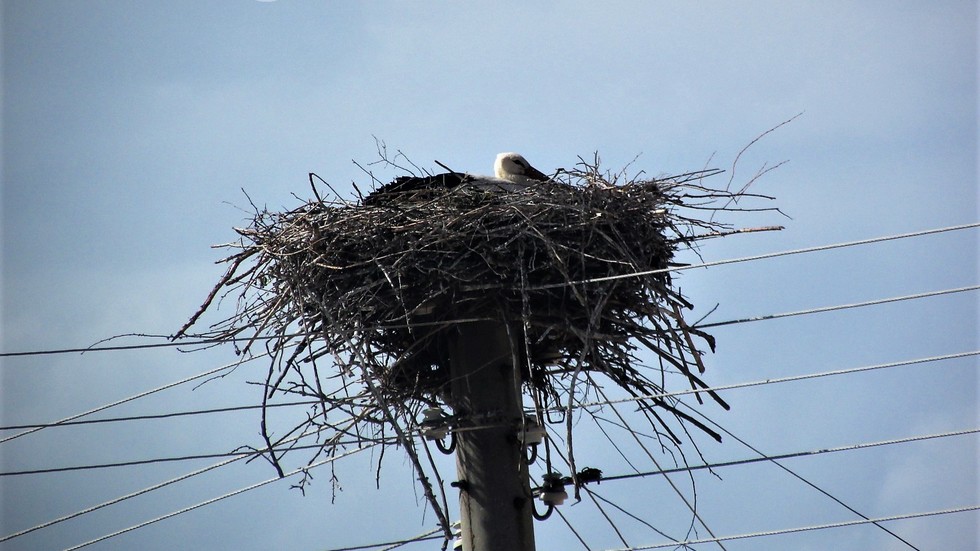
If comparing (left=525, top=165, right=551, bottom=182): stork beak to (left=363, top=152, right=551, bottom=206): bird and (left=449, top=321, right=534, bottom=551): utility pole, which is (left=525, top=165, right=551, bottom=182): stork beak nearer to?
(left=363, top=152, right=551, bottom=206): bird

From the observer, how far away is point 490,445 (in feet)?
24.4

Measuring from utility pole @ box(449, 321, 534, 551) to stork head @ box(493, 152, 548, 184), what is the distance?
2024mm

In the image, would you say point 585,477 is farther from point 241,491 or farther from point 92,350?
point 92,350

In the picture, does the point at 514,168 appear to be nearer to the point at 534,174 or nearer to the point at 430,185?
the point at 534,174

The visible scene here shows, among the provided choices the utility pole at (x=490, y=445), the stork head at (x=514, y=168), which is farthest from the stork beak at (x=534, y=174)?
the utility pole at (x=490, y=445)

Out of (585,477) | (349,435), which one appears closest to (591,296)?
(585,477)

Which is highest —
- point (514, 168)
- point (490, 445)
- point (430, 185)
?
point (514, 168)

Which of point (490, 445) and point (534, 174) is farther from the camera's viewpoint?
point (534, 174)

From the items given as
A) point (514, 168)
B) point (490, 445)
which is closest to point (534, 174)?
point (514, 168)

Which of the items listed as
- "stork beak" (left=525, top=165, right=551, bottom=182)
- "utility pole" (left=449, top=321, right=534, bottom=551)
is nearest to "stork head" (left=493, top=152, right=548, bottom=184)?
"stork beak" (left=525, top=165, right=551, bottom=182)

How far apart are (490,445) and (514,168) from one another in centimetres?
260

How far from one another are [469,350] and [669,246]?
120cm

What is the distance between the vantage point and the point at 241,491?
791 cm

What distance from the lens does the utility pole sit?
23.9 ft
